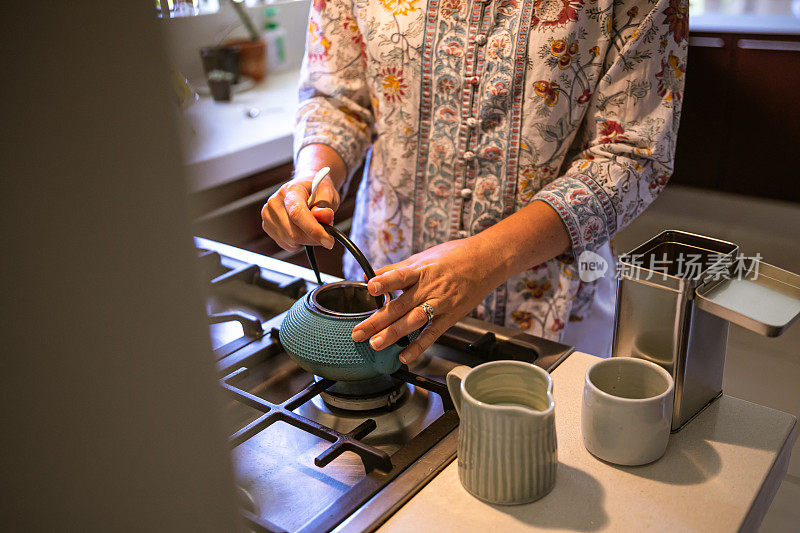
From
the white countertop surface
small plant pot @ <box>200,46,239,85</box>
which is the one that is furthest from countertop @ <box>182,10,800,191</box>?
small plant pot @ <box>200,46,239,85</box>

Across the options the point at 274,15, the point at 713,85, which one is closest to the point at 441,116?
the point at 713,85

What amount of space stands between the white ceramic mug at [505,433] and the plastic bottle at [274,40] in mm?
2479

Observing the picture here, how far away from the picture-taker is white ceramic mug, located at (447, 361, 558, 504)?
624 millimetres

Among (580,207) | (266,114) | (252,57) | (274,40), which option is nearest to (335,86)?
(580,207)

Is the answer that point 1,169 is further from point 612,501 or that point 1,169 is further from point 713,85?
point 713,85

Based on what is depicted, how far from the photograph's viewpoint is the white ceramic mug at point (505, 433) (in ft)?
2.05

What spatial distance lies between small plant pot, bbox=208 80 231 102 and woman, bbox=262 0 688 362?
4.38 ft

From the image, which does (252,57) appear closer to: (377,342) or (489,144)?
(489,144)

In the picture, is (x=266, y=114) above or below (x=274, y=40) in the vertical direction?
below

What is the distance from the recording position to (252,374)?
36.5 inches

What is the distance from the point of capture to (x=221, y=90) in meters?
2.51

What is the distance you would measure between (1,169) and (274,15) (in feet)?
9.68

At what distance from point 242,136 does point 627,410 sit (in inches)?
61.6

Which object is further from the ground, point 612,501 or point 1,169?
point 1,169
